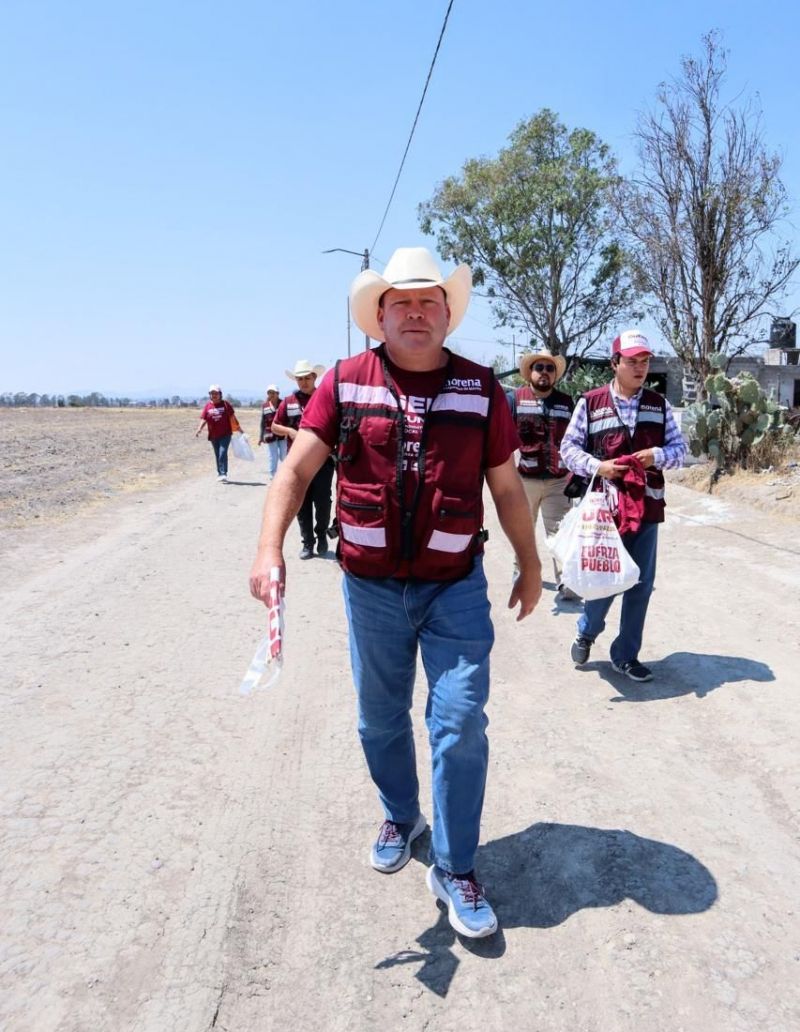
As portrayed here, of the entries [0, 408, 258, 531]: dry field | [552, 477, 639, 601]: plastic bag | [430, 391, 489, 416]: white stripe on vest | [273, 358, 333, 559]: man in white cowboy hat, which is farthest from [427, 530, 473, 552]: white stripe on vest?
[0, 408, 258, 531]: dry field

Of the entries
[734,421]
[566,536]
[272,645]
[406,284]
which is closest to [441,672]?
[272,645]

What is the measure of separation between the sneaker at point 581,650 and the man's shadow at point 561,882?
1.89 meters

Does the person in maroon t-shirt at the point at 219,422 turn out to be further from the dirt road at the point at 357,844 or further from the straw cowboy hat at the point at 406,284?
the straw cowboy hat at the point at 406,284

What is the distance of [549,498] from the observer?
694 centimetres

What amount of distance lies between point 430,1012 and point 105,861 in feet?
4.45

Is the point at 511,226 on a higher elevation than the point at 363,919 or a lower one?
higher

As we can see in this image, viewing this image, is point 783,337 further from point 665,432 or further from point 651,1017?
point 651,1017

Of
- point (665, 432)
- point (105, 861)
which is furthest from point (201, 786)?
point (665, 432)

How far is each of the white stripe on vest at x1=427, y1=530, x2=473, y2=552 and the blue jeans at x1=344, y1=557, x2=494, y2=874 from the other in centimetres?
13

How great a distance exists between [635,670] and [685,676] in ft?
1.05

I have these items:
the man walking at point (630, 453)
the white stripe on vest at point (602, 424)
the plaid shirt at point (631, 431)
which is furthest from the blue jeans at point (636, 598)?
the white stripe on vest at point (602, 424)

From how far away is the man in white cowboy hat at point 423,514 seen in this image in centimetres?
268

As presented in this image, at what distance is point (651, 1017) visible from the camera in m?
2.31

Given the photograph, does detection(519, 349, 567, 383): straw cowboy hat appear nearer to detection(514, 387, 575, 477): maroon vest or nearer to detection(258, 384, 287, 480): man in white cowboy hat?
detection(514, 387, 575, 477): maroon vest
